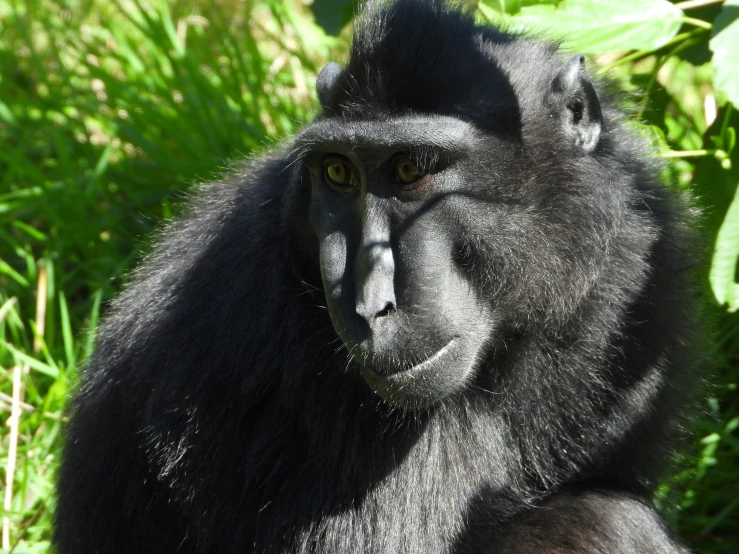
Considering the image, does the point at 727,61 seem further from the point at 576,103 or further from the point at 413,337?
the point at 413,337

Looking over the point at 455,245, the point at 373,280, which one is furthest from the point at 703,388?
the point at 373,280

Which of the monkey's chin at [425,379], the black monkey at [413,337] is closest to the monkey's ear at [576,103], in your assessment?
the black monkey at [413,337]

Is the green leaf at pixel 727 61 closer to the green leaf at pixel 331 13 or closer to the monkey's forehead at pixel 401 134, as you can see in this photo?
the monkey's forehead at pixel 401 134

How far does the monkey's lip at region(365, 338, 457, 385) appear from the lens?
3057 millimetres

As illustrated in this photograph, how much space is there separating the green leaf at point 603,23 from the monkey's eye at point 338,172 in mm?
1027

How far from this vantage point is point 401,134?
310cm

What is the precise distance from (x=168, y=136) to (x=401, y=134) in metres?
3.37

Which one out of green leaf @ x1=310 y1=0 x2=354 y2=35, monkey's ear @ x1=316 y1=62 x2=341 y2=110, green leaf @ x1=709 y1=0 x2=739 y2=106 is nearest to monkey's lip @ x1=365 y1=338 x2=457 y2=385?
monkey's ear @ x1=316 y1=62 x2=341 y2=110

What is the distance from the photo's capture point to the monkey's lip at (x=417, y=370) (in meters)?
3.06

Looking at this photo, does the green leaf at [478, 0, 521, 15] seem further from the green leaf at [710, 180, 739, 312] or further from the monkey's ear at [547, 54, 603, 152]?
the green leaf at [710, 180, 739, 312]

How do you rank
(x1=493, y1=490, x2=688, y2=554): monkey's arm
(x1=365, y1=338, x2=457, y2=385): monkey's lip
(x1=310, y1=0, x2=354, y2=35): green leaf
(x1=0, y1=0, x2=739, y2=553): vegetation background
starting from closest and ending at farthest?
(x1=365, y1=338, x2=457, y2=385): monkey's lip
(x1=493, y1=490, x2=688, y2=554): monkey's arm
(x1=0, y1=0, x2=739, y2=553): vegetation background
(x1=310, y1=0, x2=354, y2=35): green leaf

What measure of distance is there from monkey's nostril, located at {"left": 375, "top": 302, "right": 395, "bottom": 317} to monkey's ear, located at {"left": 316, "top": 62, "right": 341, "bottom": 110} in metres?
0.83

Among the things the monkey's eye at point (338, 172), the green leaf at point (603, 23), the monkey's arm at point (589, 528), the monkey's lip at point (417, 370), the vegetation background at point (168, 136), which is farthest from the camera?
the vegetation background at point (168, 136)

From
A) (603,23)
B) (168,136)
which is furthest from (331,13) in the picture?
(168,136)
